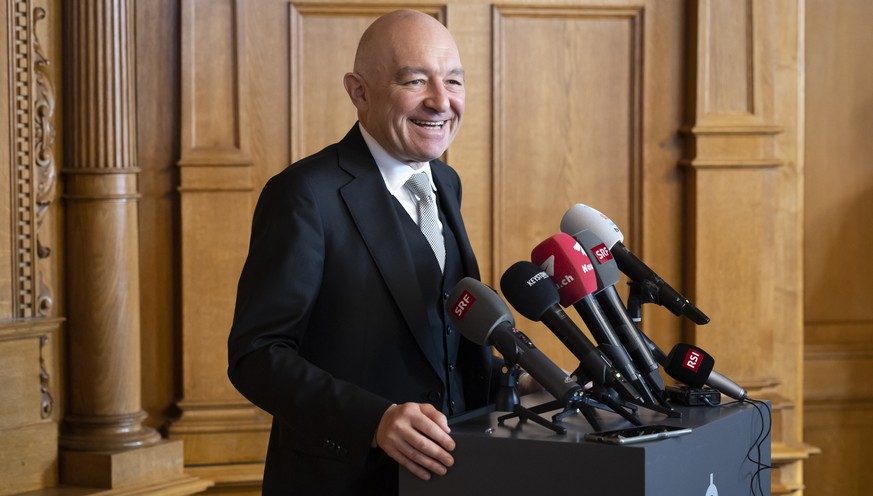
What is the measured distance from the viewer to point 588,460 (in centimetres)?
153

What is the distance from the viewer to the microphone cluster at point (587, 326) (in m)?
1.69

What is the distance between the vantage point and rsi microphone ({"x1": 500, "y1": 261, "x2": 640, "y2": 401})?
1.70 metres

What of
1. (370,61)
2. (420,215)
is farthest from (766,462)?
(370,61)

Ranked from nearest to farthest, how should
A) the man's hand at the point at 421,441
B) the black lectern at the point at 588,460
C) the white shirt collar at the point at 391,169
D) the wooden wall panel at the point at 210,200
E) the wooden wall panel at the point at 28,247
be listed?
the black lectern at the point at 588,460
the man's hand at the point at 421,441
the white shirt collar at the point at 391,169
the wooden wall panel at the point at 28,247
the wooden wall panel at the point at 210,200

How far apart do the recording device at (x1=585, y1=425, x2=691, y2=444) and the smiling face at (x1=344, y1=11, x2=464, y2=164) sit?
0.72 meters

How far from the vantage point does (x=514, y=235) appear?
3.90 metres

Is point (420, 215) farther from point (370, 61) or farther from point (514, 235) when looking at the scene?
point (514, 235)

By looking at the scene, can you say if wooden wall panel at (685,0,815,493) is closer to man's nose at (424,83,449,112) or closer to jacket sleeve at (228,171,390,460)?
man's nose at (424,83,449,112)

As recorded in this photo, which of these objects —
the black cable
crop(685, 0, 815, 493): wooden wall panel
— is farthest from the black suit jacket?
crop(685, 0, 815, 493): wooden wall panel

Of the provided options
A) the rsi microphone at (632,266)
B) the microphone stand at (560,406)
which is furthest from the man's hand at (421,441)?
the rsi microphone at (632,266)

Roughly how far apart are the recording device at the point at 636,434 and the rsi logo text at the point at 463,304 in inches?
12.6

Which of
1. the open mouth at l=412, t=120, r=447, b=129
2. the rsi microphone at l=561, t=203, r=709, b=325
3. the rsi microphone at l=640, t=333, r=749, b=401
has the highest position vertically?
the open mouth at l=412, t=120, r=447, b=129

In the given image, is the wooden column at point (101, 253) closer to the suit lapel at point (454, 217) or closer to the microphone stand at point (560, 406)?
the suit lapel at point (454, 217)

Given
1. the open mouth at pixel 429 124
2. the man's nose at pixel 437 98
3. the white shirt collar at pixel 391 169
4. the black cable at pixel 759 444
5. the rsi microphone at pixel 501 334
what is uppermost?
the man's nose at pixel 437 98
